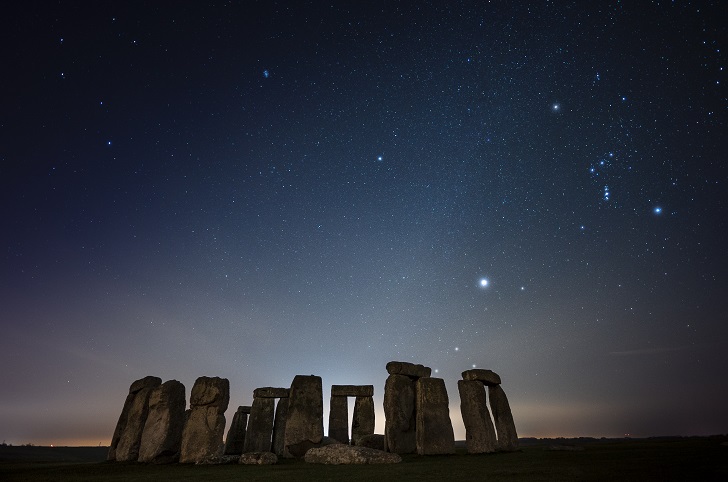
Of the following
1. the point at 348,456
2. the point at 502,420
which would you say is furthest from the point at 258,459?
the point at 502,420

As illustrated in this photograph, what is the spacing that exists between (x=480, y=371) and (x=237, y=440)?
13656 millimetres

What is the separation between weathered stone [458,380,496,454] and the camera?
15.5 m

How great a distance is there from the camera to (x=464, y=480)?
25.7 feet

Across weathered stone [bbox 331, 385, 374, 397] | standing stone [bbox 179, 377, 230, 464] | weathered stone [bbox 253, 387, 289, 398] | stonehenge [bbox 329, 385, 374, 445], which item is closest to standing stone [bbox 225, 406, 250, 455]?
weathered stone [bbox 253, 387, 289, 398]

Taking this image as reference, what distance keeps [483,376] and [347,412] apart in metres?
7.42

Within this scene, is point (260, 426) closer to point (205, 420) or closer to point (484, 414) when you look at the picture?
point (205, 420)

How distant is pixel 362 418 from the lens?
20.7 m

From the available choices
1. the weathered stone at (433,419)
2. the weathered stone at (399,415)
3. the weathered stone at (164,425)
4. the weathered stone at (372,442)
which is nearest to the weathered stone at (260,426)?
the weathered stone at (372,442)

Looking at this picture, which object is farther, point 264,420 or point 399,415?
point 264,420

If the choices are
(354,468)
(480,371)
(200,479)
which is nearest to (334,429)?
(480,371)

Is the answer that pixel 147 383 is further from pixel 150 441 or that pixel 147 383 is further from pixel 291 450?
pixel 291 450

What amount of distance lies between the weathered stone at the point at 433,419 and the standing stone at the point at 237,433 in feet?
38.9

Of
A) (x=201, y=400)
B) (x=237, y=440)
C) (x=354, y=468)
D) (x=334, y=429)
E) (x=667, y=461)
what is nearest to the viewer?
(x=667, y=461)

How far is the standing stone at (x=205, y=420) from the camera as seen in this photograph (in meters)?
13.4
